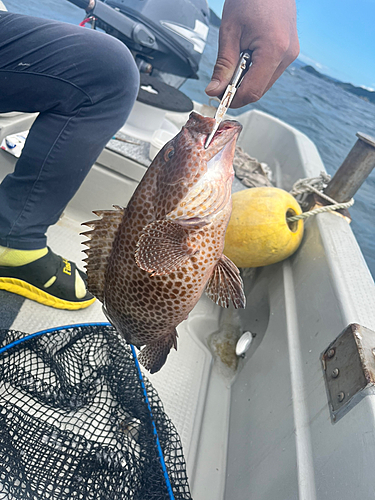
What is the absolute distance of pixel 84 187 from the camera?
3424 mm

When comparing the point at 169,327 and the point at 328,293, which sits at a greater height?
the point at 328,293

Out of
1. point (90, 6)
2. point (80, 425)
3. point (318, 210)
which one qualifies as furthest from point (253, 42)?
point (90, 6)

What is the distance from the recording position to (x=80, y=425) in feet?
5.94

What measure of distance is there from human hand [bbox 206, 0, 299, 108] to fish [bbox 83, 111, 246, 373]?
147 millimetres

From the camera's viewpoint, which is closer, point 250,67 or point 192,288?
point 250,67

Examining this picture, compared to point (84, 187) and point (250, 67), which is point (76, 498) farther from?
point (84, 187)

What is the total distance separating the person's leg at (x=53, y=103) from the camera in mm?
1717

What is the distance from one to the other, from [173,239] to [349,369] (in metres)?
1.09

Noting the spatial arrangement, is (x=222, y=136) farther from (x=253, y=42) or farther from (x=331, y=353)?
(x=331, y=353)

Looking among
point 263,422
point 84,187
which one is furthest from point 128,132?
point 263,422

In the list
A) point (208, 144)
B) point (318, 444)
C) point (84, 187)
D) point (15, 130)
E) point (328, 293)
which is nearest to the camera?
point (208, 144)

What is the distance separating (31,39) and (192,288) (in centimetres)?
147

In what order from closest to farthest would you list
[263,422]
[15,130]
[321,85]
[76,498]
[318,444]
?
[76,498] < [318,444] < [263,422] < [15,130] < [321,85]

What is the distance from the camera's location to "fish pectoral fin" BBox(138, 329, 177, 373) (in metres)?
1.52
